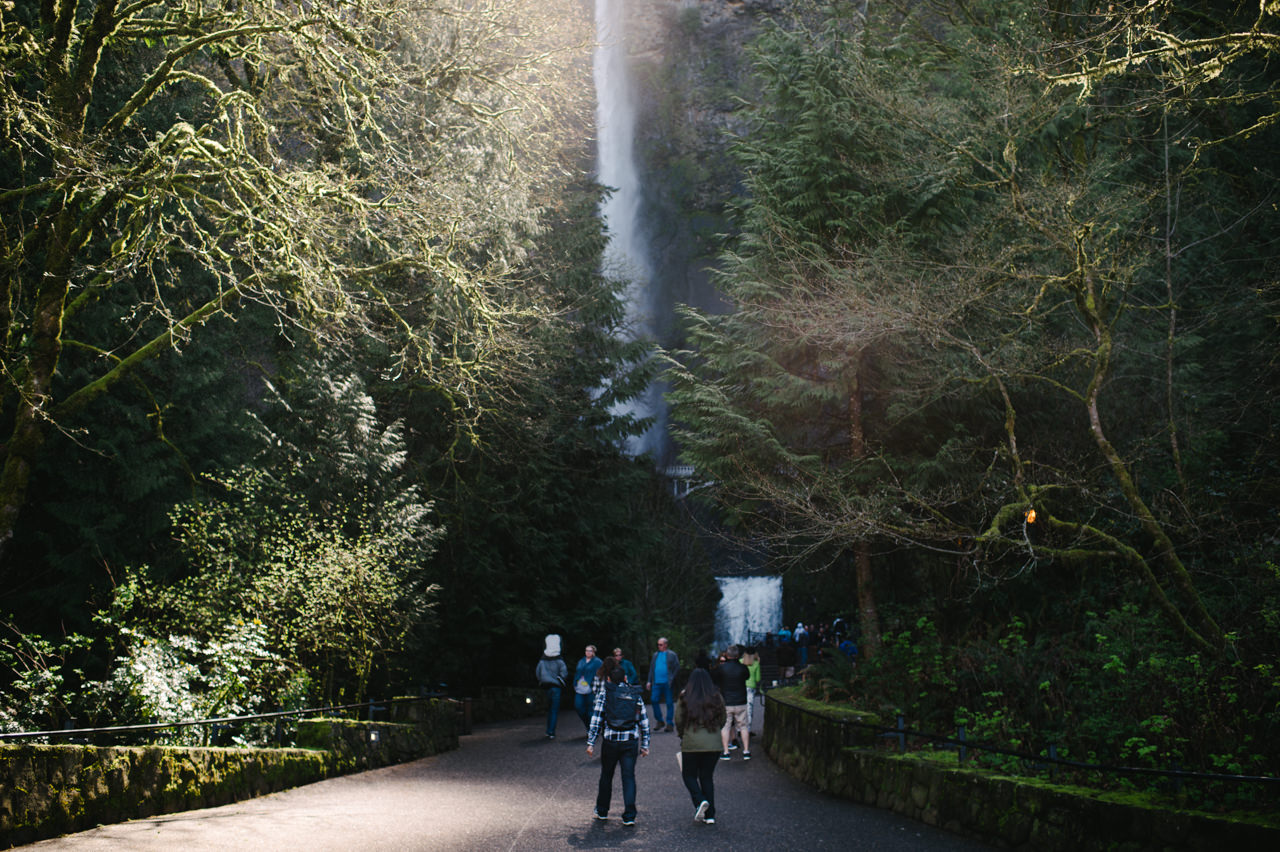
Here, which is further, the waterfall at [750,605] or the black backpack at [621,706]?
the waterfall at [750,605]

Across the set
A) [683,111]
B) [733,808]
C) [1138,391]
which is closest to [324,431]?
[733,808]

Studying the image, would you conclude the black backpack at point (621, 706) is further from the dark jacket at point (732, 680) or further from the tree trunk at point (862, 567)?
the tree trunk at point (862, 567)

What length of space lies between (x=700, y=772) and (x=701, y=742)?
0.29 meters

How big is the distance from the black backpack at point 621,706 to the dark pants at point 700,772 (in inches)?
22.7

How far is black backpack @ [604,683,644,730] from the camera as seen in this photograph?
872 cm

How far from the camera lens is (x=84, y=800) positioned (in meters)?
6.86

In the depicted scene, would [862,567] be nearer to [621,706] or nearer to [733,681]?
[733,681]

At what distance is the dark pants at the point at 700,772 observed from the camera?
28.3 feet

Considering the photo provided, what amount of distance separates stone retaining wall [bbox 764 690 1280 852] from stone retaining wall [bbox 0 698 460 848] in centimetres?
575

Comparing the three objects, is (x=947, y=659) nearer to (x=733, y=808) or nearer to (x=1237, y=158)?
(x=733, y=808)

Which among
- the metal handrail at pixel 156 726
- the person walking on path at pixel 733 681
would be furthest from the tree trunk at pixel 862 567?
the metal handrail at pixel 156 726

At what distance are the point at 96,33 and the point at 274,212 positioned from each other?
237 cm

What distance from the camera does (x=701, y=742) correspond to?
8609 millimetres

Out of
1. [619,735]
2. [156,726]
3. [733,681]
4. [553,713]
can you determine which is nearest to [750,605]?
[553,713]
